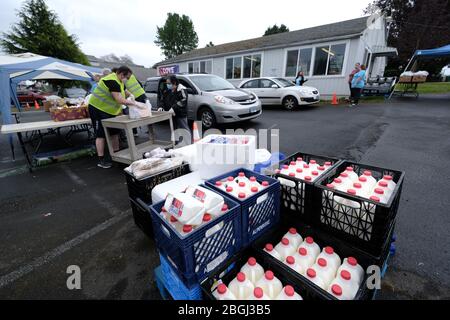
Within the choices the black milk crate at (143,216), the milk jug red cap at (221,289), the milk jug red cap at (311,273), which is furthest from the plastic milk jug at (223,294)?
the black milk crate at (143,216)

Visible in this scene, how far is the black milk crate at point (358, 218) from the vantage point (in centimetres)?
134

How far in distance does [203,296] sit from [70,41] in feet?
83.4

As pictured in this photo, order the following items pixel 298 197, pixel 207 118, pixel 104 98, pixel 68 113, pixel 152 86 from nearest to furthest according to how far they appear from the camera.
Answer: pixel 298 197
pixel 104 98
pixel 68 113
pixel 207 118
pixel 152 86

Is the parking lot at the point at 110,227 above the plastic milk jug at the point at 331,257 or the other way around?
the other way around

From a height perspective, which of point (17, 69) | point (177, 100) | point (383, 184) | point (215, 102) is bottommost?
point (383, 184)

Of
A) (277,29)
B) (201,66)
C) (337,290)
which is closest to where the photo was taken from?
(337,290)

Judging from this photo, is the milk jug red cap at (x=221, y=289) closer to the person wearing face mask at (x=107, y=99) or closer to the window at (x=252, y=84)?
the person wearing face mask at (x=107, y=99)

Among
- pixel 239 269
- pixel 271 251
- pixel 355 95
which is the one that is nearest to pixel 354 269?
pixel 271 251

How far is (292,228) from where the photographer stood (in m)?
1.72

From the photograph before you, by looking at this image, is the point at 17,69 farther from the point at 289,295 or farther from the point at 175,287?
the point at 289,295

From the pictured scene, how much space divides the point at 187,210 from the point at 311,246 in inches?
38.8

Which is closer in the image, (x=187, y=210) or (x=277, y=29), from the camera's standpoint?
(x=187, y=210)

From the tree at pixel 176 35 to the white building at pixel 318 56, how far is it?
34032 millimetres

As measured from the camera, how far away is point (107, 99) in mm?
3986
